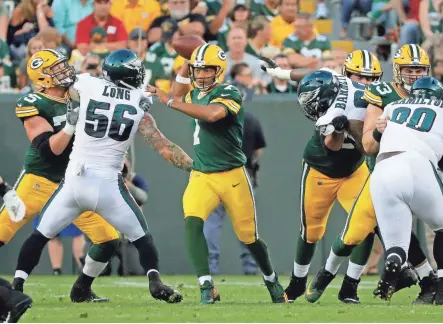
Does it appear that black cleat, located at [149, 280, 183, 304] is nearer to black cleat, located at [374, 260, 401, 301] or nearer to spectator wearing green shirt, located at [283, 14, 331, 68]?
black cleat, located at [374, 260, 401, 301]

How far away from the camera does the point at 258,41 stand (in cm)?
1498

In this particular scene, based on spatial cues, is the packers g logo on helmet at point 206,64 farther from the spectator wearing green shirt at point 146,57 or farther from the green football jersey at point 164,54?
the green football jersey at point 164,54

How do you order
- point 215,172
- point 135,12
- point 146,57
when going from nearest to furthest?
point 215,172, point 146,57, point 135,12

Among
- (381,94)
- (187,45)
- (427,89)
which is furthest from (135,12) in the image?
(427,89)

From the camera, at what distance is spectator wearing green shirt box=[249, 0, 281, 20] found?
1561 cm

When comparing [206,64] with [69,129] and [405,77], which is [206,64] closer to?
[69,129]

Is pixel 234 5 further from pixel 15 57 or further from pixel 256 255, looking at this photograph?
pixel 256 255

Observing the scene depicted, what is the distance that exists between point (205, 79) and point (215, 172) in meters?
0.69

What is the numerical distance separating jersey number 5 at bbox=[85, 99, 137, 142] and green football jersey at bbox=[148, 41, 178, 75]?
5634mm

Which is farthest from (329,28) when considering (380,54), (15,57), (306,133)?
(15,57)

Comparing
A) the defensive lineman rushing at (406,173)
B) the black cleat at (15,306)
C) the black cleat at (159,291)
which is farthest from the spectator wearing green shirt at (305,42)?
the black cleat at (15,306)

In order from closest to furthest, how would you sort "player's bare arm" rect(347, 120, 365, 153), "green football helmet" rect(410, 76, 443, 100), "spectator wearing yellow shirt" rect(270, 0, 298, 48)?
1. "green football helmet" rect(410, 76, 443, 100)
2. "player's bare arm" rect(347, 120, 365, 153)
3. "spectator wearing yellow shirt" rect(270, 0, 298, 48)

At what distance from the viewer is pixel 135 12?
51.2ft

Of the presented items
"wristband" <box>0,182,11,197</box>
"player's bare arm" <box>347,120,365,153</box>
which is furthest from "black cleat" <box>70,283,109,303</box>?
"player's bare arm" <box>347,120,365,153</box>
